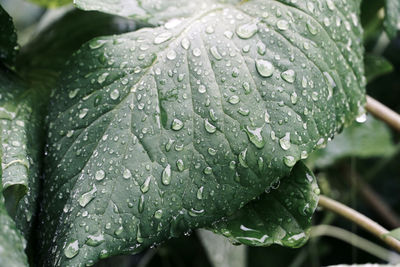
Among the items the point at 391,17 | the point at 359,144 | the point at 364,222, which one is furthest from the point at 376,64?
the point at 364,222

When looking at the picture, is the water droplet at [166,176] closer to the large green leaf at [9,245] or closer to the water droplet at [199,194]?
the water droplet at [199,194]

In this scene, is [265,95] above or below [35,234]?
above

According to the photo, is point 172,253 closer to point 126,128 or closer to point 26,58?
point 26,58

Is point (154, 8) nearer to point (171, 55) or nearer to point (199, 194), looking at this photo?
point (171, 55)

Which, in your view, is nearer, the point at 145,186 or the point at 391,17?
the point at 145,186

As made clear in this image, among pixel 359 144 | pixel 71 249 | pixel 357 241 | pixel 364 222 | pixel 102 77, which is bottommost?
pixel 357 241

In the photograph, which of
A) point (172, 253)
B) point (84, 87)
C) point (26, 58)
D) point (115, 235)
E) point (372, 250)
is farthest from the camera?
point (172, 253)

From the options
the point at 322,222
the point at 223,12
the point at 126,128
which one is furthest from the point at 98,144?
the point at 322,222

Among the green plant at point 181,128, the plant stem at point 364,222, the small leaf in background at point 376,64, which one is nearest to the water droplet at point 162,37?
the green plant at point 181,128
